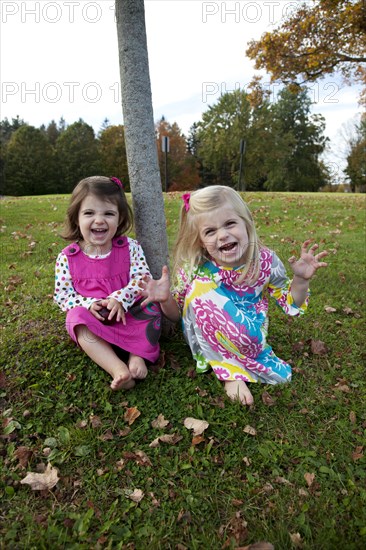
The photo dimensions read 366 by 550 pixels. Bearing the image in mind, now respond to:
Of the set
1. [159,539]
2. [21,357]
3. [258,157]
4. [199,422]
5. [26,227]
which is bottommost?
[159,539]

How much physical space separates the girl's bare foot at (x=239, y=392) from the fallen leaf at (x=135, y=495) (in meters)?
0.82

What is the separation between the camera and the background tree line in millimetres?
31406

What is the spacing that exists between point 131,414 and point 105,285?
896 millimetres

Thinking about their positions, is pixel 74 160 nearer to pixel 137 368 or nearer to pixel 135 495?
pixel 137 368

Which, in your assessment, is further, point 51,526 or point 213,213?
point 213,213

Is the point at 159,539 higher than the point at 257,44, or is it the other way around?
the point at 257,44

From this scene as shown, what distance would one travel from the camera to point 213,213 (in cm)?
257

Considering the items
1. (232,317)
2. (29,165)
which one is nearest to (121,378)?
(232,317)

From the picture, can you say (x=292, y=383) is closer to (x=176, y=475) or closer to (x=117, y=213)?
(x=176, y=475)

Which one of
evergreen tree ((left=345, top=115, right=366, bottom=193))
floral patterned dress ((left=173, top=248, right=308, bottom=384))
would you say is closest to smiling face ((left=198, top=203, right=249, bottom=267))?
floral patterned dress ((left=173, top=248, right=308, bottom=384))

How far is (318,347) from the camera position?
3170 mm

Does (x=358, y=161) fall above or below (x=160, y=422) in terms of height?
above

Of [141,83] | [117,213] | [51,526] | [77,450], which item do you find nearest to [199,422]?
[77,450]

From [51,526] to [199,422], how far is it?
0.93 meters
